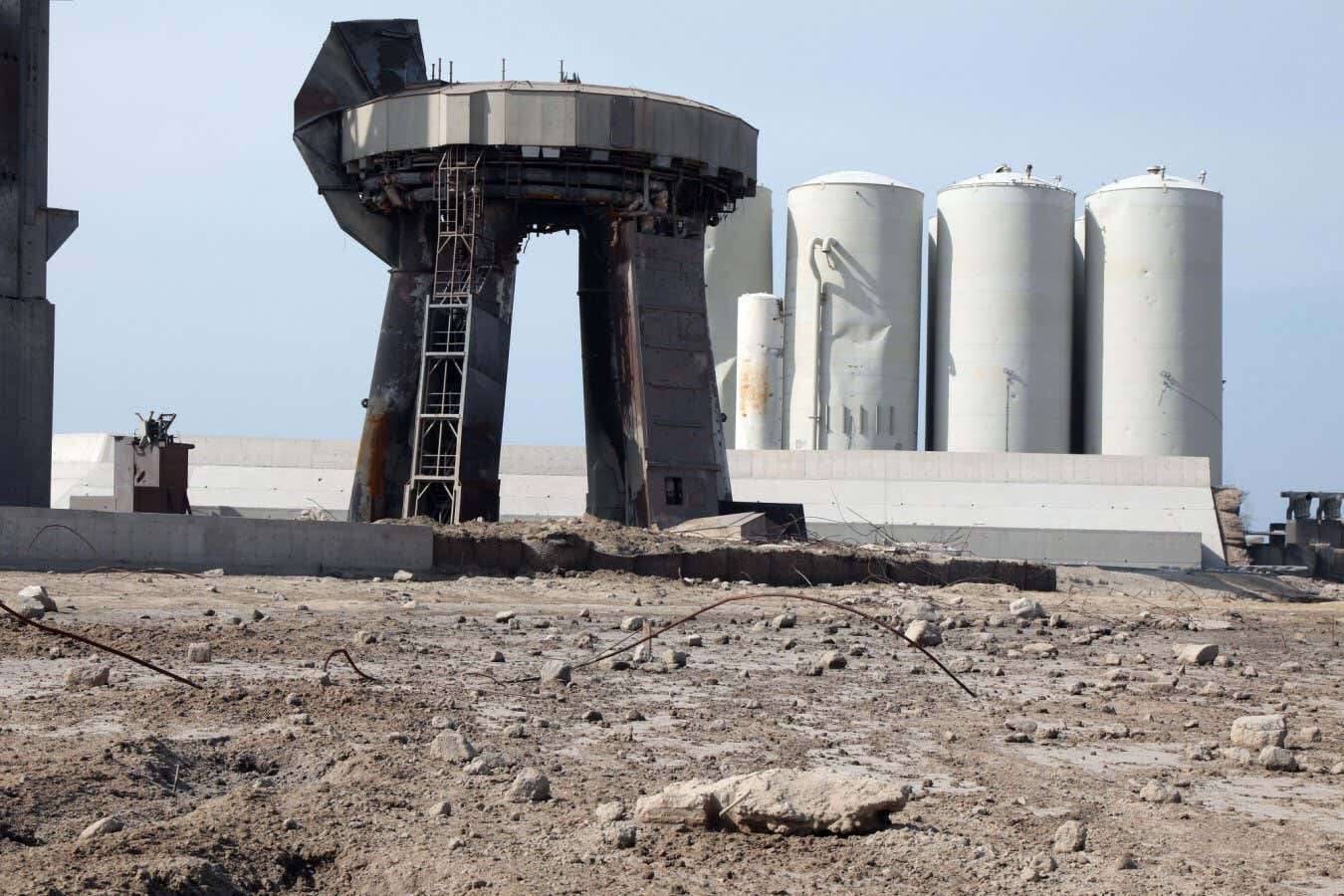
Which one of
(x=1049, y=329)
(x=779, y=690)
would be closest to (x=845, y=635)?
(x=779, y=690)

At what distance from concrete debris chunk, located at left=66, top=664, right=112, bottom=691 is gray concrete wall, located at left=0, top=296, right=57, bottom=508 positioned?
622 inches

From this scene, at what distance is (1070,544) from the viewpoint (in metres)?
44.3

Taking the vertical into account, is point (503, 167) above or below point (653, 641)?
above

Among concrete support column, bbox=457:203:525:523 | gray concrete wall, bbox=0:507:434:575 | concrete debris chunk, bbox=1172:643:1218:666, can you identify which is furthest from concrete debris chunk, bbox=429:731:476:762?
concrete support column, bbox=457:203:525:523

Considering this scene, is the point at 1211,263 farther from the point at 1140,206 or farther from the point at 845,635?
the point at 845,635

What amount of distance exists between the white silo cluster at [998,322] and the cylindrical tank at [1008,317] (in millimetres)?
46

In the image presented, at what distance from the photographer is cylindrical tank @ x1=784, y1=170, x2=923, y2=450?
48.4 meters

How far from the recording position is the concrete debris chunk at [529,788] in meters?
8.06

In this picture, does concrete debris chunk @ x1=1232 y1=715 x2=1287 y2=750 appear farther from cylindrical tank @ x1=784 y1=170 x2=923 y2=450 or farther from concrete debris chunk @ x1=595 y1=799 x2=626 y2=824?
cylindrical tank @ x1=784 y1=170 x2=923 y2=450

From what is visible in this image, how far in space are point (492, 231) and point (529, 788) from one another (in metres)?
24.0

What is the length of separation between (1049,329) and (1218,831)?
134 ft

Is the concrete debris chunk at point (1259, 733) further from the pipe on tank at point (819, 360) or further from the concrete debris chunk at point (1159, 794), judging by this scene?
the pipe on tank at point (819, 360)

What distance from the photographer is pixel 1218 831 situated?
26.1ft

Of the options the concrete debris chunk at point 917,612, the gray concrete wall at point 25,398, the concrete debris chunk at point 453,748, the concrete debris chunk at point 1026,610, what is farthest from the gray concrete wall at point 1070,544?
the concrete debris chunk at point 453,748
